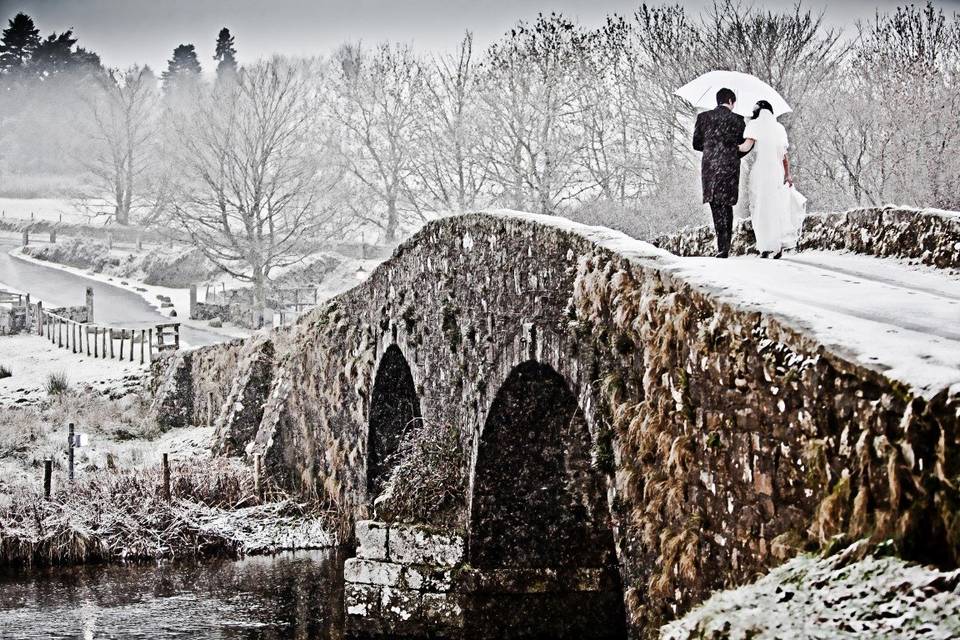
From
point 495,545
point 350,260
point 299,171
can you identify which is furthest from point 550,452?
point 350,260

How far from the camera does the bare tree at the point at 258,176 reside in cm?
3412

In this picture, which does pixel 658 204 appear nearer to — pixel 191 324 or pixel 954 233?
pixel 954 233

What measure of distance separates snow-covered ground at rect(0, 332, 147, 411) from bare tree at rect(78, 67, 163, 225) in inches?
820

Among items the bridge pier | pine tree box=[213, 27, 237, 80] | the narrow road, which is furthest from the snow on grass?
pine tree box=[213, 27, 237, 80]

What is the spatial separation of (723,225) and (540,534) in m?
3.26

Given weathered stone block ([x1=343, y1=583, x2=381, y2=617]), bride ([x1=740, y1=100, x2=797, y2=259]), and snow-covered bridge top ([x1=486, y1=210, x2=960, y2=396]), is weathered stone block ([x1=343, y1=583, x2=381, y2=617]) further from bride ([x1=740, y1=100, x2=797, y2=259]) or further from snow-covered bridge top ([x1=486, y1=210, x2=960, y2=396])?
bride ([x1=740, y1=100, x2=797, y2=259])

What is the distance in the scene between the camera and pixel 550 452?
1012 centimetres

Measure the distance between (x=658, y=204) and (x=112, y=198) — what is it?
149ft

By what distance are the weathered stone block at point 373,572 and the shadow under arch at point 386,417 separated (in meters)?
3.41

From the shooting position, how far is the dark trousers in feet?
31.6

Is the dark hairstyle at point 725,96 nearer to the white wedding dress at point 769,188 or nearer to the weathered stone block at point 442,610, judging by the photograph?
the white wedding dress at point 769,188

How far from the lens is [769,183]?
9664 mm

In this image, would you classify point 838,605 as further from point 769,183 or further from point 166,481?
point 166,481

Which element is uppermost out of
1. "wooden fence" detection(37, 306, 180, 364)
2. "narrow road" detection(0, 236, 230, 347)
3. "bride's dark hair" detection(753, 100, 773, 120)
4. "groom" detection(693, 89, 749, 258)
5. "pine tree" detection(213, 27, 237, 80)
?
"pine tree" detection(213, 27, 237, 80)
